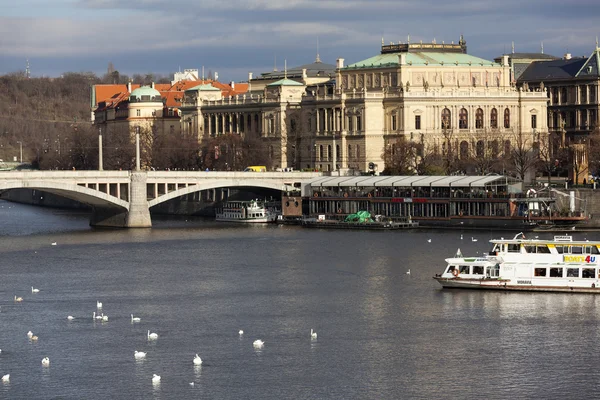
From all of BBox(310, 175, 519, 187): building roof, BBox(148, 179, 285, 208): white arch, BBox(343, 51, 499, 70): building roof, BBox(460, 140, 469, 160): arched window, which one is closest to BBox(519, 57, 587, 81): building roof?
BBox(343, 51, 499, 70): building roof

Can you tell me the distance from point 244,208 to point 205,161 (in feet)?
104

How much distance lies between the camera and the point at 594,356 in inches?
2260

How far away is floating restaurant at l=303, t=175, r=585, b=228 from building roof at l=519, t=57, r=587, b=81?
44322 mm

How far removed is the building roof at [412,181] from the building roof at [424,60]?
90.7ft

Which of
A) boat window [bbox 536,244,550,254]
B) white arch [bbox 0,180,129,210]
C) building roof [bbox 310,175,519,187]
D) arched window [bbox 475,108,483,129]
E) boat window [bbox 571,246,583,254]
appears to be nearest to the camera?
boat window [bbox 571,246,583,254]

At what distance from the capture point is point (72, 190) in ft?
355

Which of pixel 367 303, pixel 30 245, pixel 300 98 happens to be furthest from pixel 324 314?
pixel 300 98

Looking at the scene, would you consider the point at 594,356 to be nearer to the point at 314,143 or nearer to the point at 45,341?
the point at 45,341

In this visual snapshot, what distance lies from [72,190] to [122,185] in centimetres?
716

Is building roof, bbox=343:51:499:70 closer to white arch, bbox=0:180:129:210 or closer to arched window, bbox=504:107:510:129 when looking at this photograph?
arched window, bbox=504:107:510:129

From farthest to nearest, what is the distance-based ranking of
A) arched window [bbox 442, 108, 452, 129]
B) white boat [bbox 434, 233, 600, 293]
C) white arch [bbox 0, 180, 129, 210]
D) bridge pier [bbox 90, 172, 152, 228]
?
arched window [bbox 442, 108, 452, 129]
bridge pier [bbox 90, 172, 152, 228]
white arch [bbox 0, 180, 129, 210]
white boat [bbox 434, 233, 600, 293]

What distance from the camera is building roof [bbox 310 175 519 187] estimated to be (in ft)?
372

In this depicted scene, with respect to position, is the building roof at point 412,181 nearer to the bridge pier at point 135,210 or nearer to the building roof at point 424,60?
the bridge pier at point 135,210

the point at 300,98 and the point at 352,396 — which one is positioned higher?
the point at 300,98
